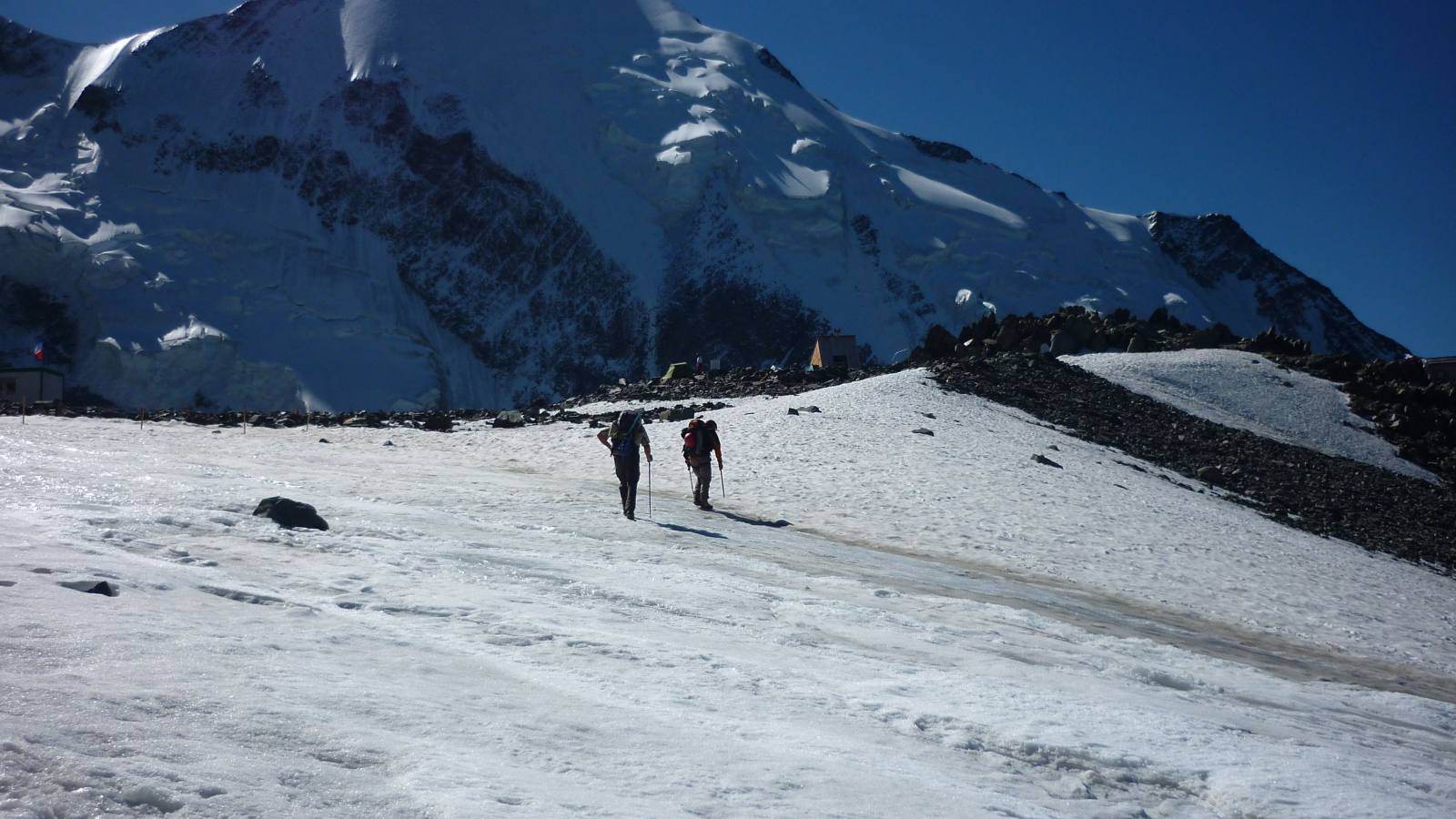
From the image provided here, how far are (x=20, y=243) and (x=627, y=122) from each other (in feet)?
165

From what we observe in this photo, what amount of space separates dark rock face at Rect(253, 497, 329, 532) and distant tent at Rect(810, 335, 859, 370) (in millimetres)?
33379

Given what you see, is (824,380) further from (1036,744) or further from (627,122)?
(627,122)

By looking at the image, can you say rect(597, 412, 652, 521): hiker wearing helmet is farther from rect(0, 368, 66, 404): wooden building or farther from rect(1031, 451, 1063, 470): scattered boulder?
rect(0, 368, 66, 404): wooden building

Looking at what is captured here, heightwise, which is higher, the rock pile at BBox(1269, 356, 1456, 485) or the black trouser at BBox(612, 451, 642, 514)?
the rock pile at BBox(1269, 356, 1456, 485)

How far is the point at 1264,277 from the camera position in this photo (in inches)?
4619

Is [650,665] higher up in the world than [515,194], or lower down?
lower down

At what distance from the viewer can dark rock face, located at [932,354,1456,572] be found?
63.6ft

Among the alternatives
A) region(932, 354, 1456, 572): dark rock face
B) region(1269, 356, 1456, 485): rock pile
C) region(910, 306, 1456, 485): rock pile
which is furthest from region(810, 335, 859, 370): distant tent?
region(1269, 356, 1456, 485): rock pile

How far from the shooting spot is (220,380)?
210ft

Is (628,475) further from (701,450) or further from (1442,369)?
(1442,369)

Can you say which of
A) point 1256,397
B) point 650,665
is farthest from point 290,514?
point 1256,397

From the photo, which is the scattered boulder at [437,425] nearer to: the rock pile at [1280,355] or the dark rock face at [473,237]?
the rock pile at [1280,355]

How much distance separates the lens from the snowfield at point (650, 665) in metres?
3.56

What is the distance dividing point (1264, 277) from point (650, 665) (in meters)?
133
